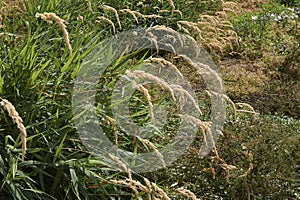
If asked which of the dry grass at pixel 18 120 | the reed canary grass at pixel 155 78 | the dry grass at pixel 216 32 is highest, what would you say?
the dry grass at pixel 18 120

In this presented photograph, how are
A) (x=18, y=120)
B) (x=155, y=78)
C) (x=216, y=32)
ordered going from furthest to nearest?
(x=216, y=32) → (x=155, y=78) → (x=18, y=120)

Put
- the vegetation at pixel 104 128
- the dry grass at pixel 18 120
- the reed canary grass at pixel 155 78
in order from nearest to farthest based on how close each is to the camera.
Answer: the dry grass at pixel 18 120, the reed canary grass at pixel 155 78, the vegetation at pixel 104 128

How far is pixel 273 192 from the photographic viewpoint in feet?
12.5

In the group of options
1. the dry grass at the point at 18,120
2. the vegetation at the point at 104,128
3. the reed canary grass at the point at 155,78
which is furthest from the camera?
the vegetation at the point at 104,128

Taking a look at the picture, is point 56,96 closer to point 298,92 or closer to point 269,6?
point 298,92

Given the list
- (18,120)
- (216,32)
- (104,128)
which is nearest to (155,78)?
(18,120)

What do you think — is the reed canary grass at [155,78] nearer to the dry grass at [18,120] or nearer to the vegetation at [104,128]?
the vegetation at [104,128]

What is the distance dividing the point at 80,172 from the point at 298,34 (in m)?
5.16

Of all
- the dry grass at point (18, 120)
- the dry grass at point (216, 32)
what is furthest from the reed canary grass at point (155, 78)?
the dry grass at point (216, 32)

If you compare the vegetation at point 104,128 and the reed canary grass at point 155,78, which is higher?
the reed canary grass at point 155,78

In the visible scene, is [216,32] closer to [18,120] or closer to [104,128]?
[104,128]

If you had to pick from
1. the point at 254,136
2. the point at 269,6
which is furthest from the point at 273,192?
the point at 269,6

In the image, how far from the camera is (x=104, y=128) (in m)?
3.47

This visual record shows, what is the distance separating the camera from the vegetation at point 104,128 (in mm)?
3020
